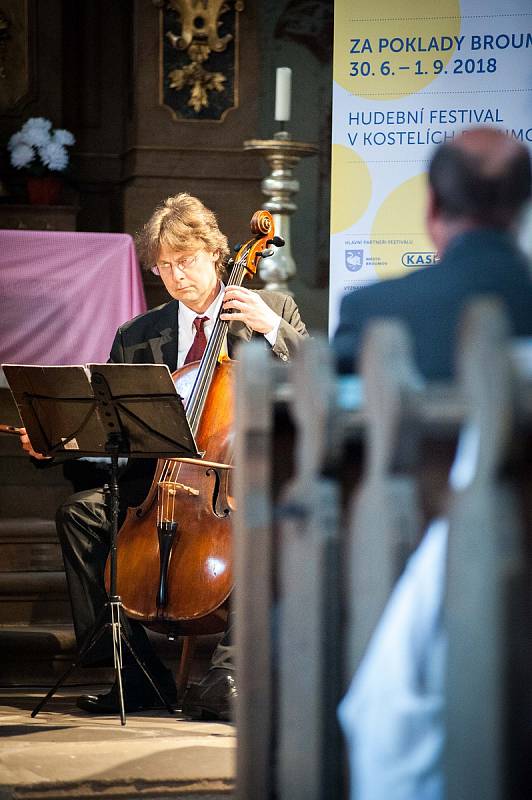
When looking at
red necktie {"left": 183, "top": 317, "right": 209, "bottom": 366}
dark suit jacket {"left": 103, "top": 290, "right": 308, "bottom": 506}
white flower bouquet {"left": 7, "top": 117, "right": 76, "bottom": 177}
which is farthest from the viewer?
white flower bouquet {"left": 7, "top": 117, "right": 76, "bottom": 177}

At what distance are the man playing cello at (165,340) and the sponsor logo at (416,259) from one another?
3.16ft

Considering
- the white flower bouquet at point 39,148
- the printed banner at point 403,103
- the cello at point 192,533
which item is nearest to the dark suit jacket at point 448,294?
the cello at point 192,533

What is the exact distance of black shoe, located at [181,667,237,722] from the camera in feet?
11.0

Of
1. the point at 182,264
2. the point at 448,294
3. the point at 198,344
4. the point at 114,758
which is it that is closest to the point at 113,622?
the point at 114,758

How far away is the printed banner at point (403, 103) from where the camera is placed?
4.77m

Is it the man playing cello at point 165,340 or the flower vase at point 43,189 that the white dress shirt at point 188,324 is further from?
the flower vase at point 43,189

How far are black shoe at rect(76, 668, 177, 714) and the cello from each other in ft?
0.91

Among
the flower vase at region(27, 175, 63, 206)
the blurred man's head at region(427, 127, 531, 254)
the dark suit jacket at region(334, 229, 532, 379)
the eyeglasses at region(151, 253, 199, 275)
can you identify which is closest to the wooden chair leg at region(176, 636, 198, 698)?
the eyeglasses at region(151, 253, 199, 275)

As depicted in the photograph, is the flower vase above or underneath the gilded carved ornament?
underneath

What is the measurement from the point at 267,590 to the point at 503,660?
1.05 ft

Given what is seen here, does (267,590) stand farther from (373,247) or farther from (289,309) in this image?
(373,247)

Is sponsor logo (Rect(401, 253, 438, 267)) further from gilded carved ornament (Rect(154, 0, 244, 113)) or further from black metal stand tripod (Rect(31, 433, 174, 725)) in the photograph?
black metal stand tripod (Rect(31, 433, 174, 725))

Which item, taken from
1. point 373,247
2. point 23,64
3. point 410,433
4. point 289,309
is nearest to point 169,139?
point 23,64

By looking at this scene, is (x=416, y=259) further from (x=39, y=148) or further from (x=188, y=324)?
(x=39, y=148)
